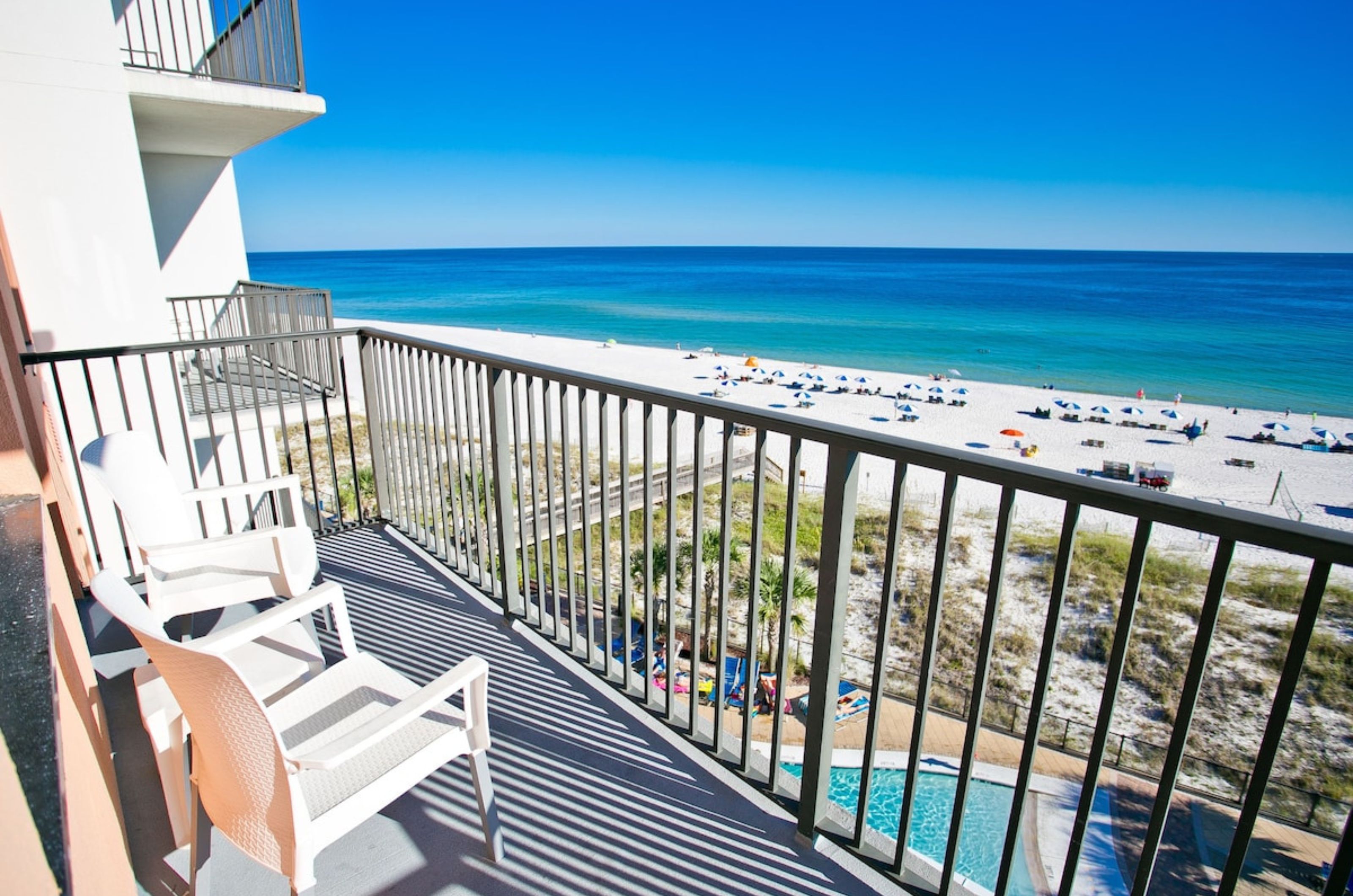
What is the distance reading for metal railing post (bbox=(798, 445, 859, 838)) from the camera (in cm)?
152

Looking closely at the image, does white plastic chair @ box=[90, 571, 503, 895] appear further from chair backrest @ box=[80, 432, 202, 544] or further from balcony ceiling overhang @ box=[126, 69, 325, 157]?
balcony ceiling overhang @ box=[126, 69, 325, 157]

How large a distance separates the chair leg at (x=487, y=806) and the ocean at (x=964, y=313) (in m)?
31.9

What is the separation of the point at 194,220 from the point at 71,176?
446cm

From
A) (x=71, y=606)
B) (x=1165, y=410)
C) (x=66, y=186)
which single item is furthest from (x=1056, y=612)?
(x=1165, y=410)

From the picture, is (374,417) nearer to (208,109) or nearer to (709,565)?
(208,109)

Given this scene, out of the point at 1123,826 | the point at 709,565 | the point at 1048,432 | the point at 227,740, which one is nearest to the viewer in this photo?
the point at 227,740

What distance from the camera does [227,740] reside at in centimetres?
117

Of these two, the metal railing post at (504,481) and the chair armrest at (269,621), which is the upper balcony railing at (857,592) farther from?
the chair armrest at (269,621)

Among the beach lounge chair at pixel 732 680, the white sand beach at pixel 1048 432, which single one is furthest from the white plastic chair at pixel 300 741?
the white sand beach at pixel 1048 432

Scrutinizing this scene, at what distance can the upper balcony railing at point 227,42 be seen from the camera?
634cm

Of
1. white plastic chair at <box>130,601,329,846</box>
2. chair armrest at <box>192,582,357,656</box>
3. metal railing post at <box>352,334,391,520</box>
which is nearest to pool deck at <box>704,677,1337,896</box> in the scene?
metal railing post at <box>352,334,391,520</box>

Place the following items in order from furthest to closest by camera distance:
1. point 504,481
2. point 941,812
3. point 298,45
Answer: point 941,812 < point 298,45 < point 504,481

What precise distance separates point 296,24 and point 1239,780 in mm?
13696

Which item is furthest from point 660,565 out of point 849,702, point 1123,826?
point 1123,826
